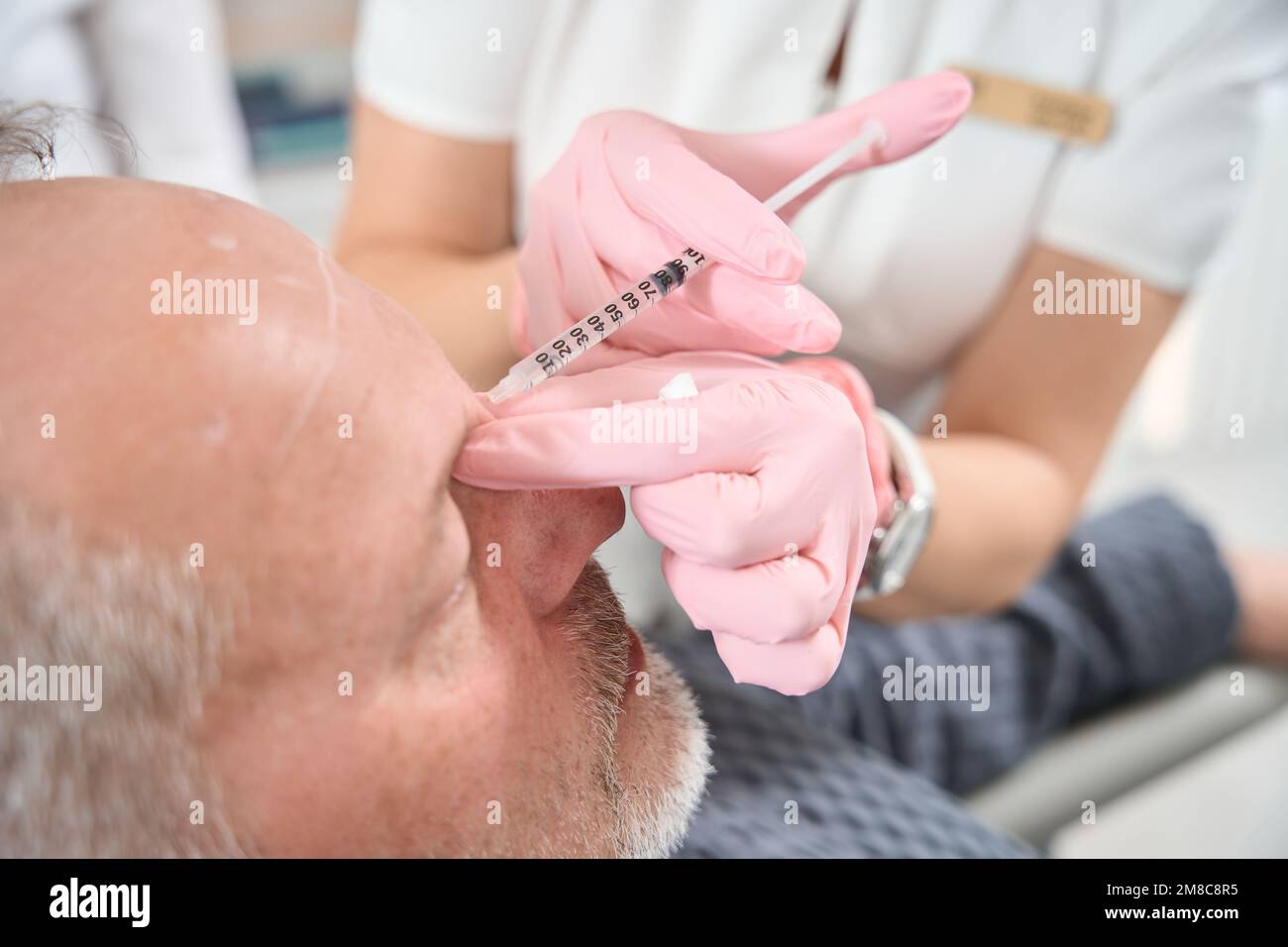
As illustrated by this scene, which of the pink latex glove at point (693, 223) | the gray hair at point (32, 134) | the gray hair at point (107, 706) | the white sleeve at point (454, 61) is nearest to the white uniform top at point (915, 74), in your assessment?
the white sleeve at point (454, 61)

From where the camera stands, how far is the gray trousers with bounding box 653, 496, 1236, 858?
30.9 inches

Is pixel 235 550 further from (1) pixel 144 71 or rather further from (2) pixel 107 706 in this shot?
(1) pixel 144 71

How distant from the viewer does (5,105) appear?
1.85ft

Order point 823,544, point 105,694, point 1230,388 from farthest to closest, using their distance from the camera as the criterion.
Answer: point 1230,388 < point 823,544 < point 105,694

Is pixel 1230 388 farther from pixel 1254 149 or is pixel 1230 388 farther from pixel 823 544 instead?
pixel 823 544

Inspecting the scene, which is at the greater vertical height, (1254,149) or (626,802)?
(1254,149)

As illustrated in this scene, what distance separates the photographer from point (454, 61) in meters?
0.82

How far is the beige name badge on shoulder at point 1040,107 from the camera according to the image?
2.69ft

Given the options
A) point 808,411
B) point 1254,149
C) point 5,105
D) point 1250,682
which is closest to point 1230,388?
point 1250,682

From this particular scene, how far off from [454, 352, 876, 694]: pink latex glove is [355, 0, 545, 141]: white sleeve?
1.24 ft

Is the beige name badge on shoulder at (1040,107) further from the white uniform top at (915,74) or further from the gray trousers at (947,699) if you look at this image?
the gray trousers at (947,699)

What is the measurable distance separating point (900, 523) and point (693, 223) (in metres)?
0.29

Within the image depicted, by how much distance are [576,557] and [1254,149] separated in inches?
29.6

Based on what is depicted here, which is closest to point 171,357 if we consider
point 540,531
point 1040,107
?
point 540,531
